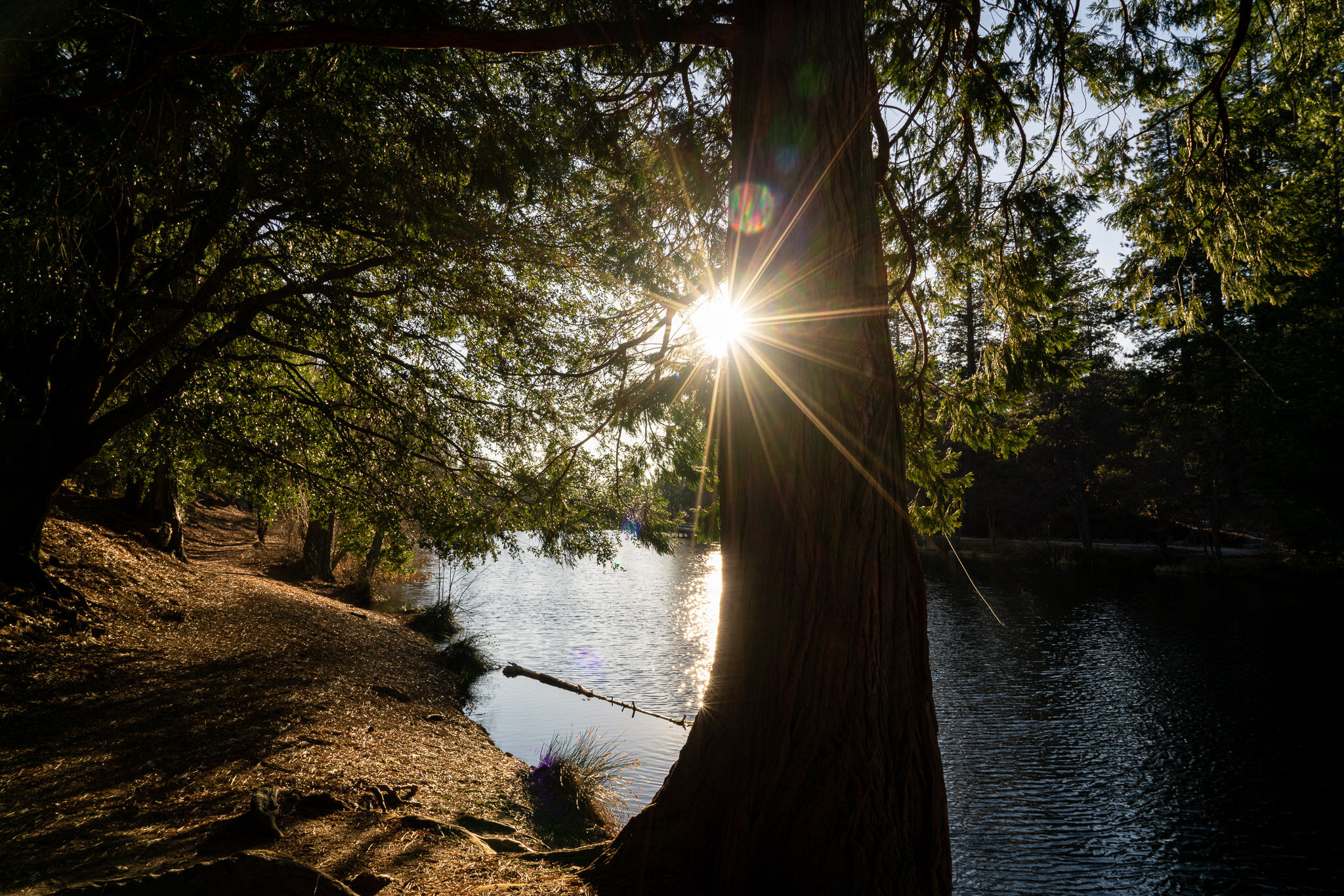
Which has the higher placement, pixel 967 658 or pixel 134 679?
pixel 134 679

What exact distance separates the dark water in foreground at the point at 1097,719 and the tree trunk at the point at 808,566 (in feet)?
18.4

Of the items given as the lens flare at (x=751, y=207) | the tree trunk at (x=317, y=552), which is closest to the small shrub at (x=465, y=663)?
the tree trunk at (x=317, y=552)

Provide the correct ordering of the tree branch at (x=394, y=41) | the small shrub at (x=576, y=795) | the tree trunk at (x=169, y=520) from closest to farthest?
the tree branch at (x=394, y=41)
the small shrub at (x=576, y=795)
the tree trunk at (x=169, y=520)

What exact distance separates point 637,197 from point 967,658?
46.4ft

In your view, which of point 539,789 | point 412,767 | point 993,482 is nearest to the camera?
point 412,767

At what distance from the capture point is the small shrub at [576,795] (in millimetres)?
6117

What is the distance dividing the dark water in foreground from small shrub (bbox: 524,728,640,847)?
67 centimetres

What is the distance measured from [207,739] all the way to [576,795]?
3325mm

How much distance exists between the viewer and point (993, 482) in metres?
37.8

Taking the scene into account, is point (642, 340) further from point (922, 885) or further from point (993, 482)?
point (993, 482)

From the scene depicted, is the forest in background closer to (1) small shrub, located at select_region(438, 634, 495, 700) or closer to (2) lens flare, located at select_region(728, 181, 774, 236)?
(2) lens flare, located at select_region(728, 181, 774, 236)

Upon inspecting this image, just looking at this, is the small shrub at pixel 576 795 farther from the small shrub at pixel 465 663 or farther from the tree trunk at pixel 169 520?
the tree trunk at pixel 169 520

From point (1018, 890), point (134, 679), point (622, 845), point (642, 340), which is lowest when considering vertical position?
point (1018, 890)

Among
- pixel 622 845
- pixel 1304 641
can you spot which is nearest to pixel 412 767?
pixel 622 845
